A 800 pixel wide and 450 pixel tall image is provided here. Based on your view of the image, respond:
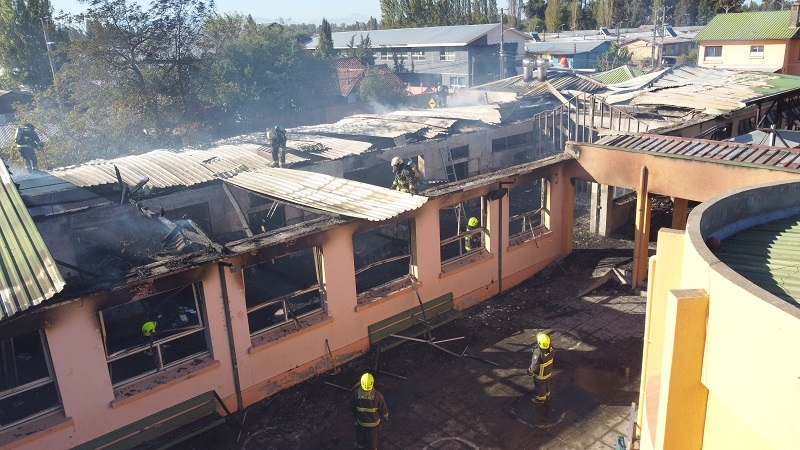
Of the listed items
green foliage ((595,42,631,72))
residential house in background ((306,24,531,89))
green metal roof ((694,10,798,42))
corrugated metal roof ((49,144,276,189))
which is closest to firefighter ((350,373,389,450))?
corrugated metal roof ((49,144,276,189))

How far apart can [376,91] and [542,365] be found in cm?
3395

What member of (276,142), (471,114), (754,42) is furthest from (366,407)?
(754,42)

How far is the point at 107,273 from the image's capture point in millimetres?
8633

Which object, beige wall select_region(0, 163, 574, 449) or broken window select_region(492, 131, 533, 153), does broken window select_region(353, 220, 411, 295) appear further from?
broken window select_region(492, 131, 533, 153)

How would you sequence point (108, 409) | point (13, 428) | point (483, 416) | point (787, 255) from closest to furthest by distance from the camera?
point (787, 255), point (13, 428), point (108, 409), point (483, 416)

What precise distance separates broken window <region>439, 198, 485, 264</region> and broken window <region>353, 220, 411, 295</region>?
1.05 metres

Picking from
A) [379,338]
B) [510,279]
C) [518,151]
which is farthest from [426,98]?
[379,338]

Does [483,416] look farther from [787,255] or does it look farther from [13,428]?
Result: [13,428]

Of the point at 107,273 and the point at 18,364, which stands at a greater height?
the point at 107,273

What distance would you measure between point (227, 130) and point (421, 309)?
25259mm

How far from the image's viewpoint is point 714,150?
497 inches

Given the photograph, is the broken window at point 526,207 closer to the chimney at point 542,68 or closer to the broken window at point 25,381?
the chimney at point 542,68

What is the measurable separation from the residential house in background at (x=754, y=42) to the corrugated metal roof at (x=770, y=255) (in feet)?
111

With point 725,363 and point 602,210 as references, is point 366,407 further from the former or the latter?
point 602,210
